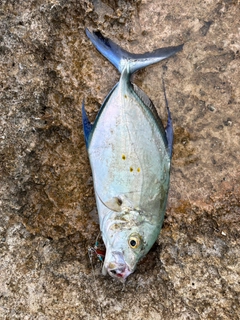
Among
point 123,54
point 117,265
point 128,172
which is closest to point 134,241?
point 117,265

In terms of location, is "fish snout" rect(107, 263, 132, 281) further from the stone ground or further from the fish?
the stone ground

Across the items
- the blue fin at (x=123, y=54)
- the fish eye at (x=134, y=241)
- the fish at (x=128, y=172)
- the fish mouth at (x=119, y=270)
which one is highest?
the blue fin at (x=123, y=54)

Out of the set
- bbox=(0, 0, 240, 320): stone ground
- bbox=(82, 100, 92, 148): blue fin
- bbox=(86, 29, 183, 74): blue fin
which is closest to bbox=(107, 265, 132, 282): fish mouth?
bbox=(0, 0, 240, 320): stone ground

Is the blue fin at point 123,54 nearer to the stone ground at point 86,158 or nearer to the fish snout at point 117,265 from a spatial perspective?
the stone ground at point 86,158

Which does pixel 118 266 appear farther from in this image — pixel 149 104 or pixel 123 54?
pixel 123 54

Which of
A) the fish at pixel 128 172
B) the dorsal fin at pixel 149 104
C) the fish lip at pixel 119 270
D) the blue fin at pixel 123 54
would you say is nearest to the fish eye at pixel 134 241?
the fish at pixel 128 172

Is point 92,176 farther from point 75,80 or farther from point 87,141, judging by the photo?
point 75,80

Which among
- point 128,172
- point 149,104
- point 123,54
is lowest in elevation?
point 128,172
